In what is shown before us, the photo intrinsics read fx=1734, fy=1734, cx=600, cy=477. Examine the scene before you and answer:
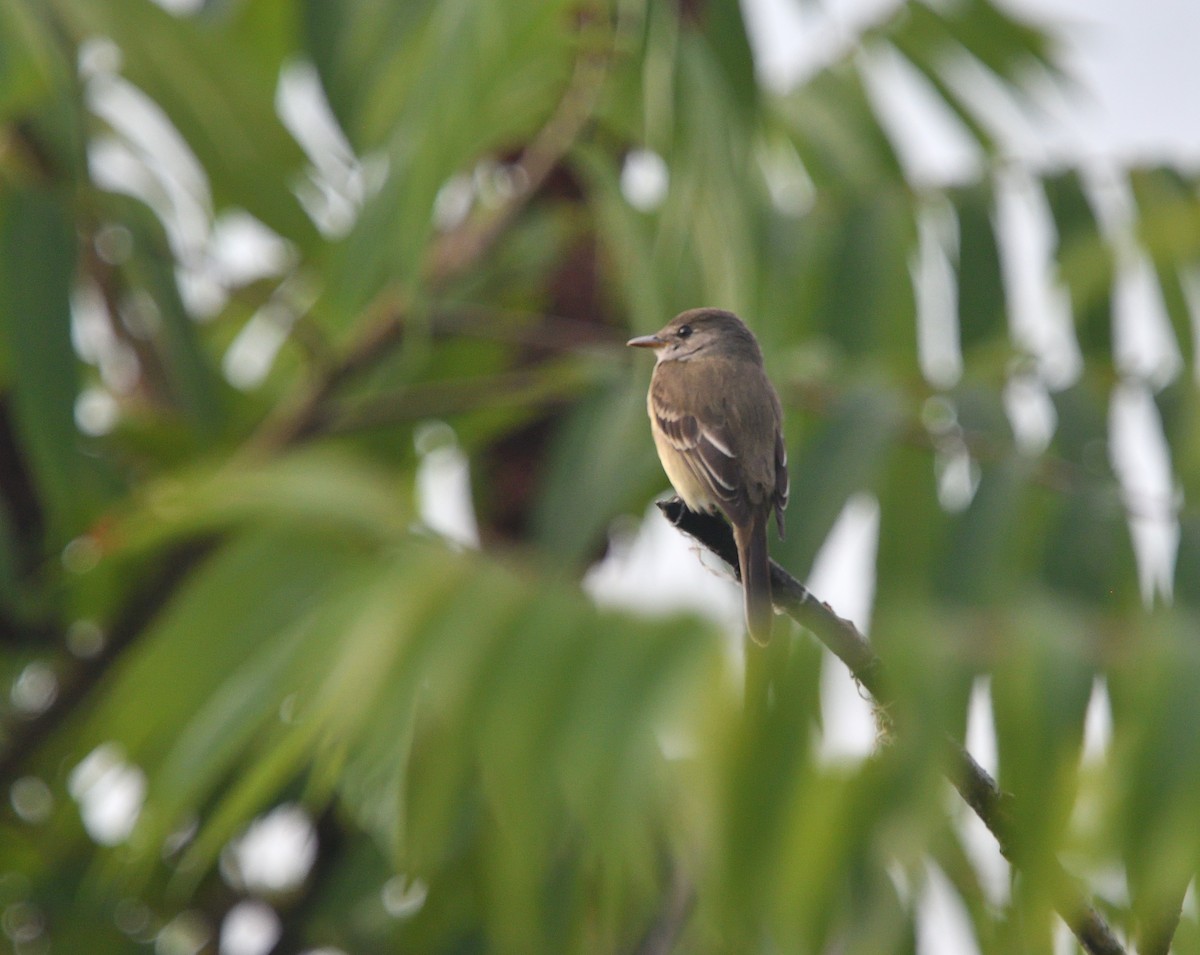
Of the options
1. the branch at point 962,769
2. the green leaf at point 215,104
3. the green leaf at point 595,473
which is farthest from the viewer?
the green leaf at point 215,104

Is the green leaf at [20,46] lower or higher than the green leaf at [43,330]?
higher

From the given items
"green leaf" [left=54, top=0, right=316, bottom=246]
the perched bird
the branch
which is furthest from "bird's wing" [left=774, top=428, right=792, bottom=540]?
"green leaf" [left=54, top=0, right=316, bottom=246]

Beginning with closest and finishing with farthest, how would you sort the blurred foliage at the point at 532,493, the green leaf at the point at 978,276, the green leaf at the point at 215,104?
the blurred foliage at the point at 532,493
the green leaf at the point at 215,104
the green leaf at the point at 978,276

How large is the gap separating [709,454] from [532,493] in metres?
2.26

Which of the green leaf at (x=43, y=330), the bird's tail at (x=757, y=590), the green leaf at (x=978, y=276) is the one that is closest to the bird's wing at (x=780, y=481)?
the bird's tail at (x=757, y=590)

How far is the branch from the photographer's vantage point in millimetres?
2244

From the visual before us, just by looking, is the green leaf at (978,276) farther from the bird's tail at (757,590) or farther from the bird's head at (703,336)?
the bird's tail at (757,590)

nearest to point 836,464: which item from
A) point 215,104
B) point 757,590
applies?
point 757,590

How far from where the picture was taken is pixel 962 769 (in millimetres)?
2471

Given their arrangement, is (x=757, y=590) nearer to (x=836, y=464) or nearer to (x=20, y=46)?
(x=836, y=464)

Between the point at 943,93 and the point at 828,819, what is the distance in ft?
14.5

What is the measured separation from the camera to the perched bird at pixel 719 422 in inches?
157

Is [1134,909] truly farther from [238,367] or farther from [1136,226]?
[238,367]

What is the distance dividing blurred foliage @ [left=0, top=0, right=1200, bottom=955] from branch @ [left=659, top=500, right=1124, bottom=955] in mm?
43
